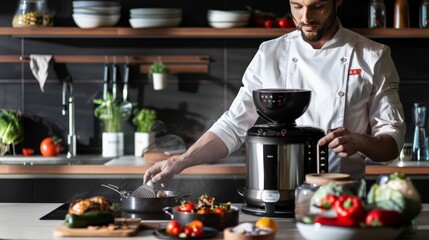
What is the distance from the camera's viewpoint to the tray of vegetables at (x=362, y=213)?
2.47 meters

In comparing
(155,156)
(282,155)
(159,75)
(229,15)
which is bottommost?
(155,156)

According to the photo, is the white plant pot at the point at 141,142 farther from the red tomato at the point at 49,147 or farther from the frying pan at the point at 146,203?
the frying pan at the point at 146,203

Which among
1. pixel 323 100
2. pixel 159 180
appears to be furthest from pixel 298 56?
pixel 159 180

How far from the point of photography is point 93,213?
2779 mm

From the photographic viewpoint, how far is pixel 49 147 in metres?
5.43

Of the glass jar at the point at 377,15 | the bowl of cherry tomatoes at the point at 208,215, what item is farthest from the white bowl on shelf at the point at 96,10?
the bowl of cherry tomatoes at the point at 208,215

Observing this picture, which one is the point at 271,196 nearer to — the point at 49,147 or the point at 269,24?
the point at 269,24

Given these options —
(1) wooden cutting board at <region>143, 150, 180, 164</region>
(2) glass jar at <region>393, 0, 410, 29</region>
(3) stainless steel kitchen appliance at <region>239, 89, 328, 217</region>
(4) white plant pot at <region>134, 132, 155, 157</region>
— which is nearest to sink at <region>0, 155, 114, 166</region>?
(4) white plant pot at <region>134, 132, 155, 157</region>

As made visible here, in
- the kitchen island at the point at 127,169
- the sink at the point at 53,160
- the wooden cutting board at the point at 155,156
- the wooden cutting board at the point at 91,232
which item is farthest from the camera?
the sink at the point at 53,160

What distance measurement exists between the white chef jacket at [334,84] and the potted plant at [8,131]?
2199mm

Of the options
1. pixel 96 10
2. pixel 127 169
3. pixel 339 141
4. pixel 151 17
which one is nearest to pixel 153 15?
pixel 151 17

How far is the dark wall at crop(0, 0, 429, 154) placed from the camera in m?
5.63

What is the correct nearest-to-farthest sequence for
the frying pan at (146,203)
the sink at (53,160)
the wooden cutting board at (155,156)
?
1. the frying pan at (146,203)
2. the wooden cutting board at (155,156)
3. the sink at (53,160)

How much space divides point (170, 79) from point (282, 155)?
101 inches
